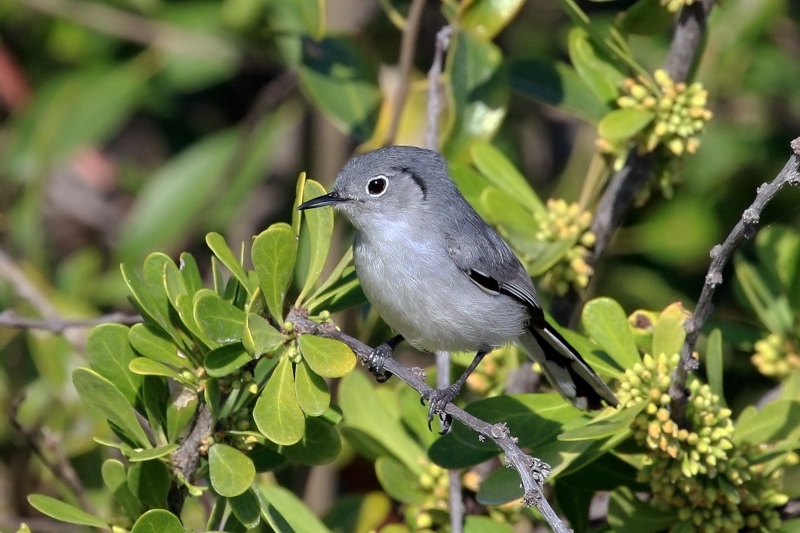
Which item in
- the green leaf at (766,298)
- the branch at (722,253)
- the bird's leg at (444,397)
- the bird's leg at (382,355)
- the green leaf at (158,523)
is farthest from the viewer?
the green leaf at (766,298)

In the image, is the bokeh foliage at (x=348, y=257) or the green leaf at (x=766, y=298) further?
the green leaf at (x=766, y=298)

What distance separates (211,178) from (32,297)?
1402 mm

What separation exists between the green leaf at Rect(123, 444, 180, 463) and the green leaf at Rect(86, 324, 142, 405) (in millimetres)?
191

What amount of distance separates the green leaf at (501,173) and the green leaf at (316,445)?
41.8 inches

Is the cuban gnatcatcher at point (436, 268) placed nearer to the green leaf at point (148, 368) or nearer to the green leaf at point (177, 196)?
the green leaf at point (148, 368)

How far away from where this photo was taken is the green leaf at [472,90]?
10.1 feet

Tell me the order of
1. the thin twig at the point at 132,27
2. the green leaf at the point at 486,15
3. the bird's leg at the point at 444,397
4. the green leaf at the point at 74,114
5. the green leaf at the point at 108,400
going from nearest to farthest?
the green leaf at the point at 108,400, the bird's leg at the point at 444,397, the green leaf at the point at 486,15, the green leaf at the point at 74,114, the thin twig at the point at 132,27

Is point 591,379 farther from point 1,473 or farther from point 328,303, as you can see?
point 1,473

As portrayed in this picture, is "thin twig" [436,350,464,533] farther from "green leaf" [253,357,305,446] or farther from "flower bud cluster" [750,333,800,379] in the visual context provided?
"flower bud cluster" [750,333,800,379]

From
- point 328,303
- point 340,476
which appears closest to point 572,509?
point 328,303

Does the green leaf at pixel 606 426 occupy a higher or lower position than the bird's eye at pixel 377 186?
lower

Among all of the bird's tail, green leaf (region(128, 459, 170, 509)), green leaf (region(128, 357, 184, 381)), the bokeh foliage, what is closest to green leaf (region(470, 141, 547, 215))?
the bokeh foliage

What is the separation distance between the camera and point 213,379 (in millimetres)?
2057

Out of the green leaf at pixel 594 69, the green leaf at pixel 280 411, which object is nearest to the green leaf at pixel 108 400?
the green leaf at pixel 280 411
